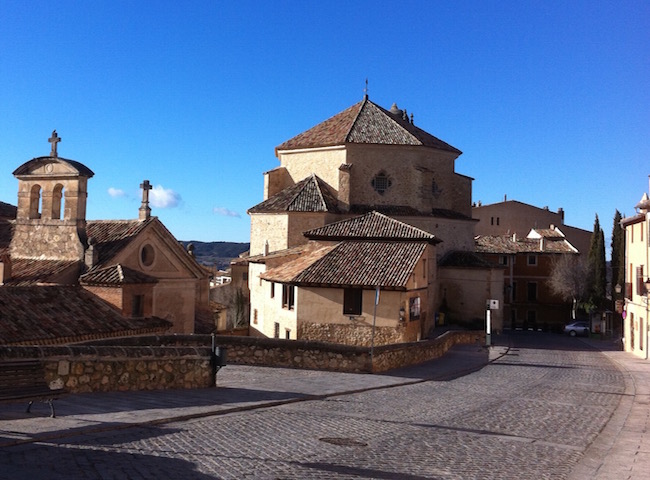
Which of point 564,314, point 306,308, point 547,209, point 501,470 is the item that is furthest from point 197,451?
point 547,209

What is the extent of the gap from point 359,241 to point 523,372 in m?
10.3

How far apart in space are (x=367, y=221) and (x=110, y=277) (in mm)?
13802

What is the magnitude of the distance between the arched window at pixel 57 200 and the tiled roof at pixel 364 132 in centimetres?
1871

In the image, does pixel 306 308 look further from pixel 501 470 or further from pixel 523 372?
pixel 501 470

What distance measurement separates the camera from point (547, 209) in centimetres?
6775

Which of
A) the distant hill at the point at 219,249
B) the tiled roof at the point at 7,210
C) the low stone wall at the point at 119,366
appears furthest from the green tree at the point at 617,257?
the distant hill at the point at 219,249

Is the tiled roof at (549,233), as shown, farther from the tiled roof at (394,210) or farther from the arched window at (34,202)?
the arched window at (34,202)

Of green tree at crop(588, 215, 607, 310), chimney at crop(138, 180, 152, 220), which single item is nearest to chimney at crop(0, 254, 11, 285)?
chimney at crop(138, 180, 152, 220)

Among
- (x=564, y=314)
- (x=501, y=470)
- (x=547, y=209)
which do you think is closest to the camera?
(x=501, y=470)

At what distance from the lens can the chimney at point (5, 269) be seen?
21730 millimetres

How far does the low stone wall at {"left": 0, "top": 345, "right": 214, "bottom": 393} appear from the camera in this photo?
10.5m

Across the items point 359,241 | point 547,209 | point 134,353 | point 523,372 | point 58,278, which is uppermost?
point 547,209

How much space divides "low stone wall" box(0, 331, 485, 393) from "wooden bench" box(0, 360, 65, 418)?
0.35 metres

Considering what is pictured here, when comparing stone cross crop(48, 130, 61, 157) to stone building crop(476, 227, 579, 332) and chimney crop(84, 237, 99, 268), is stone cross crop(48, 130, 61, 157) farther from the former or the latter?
stone building crop(476, 227, 579, 332)
